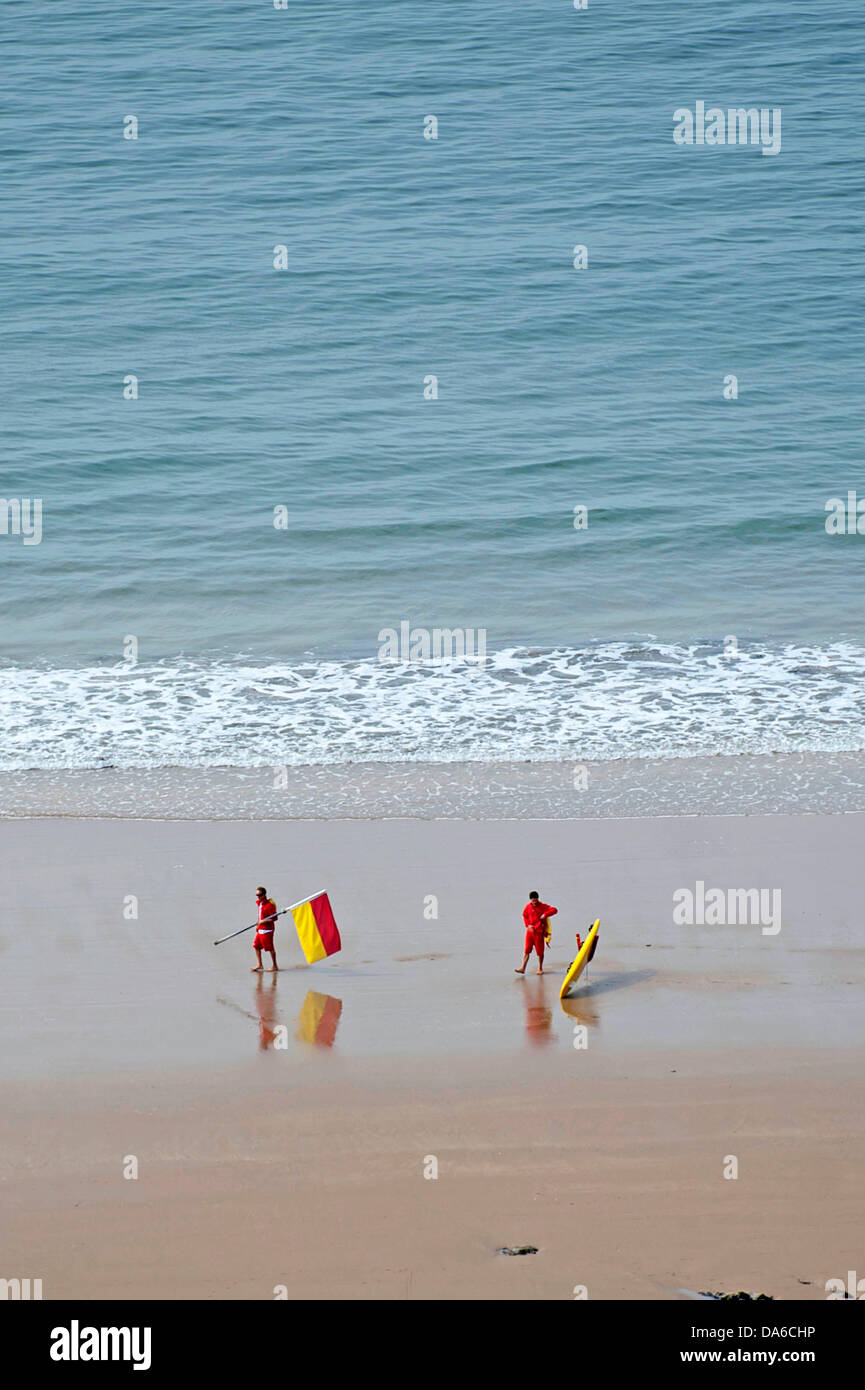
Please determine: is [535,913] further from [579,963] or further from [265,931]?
[265,931]

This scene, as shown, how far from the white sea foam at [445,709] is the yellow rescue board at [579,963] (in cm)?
514

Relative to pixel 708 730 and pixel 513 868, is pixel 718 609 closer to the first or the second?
pixel 708 730

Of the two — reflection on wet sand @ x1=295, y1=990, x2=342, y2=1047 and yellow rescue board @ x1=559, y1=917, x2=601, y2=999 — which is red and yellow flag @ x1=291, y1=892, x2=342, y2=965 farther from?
yellow rescue board @ x1=559, y1=917, x2=601, y2=999

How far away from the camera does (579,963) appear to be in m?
10.5

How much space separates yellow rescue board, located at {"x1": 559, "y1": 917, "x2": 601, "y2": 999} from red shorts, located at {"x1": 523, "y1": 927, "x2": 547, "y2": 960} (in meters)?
0.26

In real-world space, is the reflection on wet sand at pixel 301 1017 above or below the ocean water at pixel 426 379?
below

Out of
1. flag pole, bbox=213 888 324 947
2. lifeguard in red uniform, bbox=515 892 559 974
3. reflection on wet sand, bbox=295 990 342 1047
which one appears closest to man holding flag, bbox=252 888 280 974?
flag pole, bbox=213 888 324 947

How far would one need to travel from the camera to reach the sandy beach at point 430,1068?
24.6 ft

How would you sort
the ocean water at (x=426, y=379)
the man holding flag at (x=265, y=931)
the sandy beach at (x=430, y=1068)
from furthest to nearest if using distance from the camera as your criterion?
the ocean water at (x=426, y=379)
the man holding flag at (x=265, y=931)
the sandy beach at (x=430, y=1068)

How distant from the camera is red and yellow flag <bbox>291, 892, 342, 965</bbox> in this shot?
11008mm

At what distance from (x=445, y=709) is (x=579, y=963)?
6975 mm

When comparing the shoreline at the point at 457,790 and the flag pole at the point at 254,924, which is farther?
the shoreline at the point at 457,790

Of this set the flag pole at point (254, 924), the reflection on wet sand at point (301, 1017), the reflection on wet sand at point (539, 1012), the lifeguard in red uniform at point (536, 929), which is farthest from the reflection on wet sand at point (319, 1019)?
the lifeguard in red uniform at point (536, 929)

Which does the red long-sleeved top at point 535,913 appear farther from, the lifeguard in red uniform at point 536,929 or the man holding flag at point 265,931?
Result: the man holding flag at point 265,931
